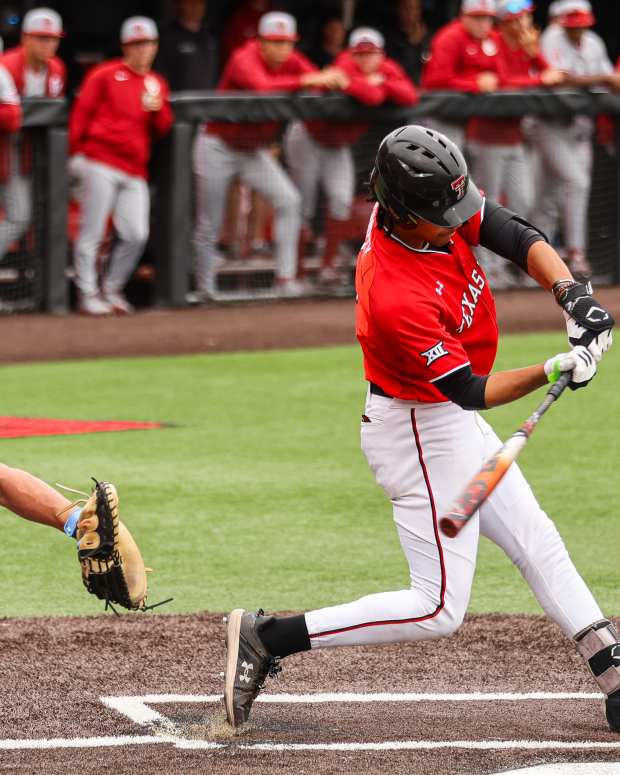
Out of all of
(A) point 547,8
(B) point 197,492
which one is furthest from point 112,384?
(A) point 547,8

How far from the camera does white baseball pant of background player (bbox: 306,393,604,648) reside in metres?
4.50

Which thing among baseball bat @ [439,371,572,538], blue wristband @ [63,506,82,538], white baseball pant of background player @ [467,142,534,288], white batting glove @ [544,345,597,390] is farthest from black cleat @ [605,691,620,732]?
white baseball pant of background player @ [467,142,534,288]

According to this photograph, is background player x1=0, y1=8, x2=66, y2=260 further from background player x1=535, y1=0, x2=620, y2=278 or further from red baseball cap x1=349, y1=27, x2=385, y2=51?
background player x1=535, y1=0, x2=620, y2=278

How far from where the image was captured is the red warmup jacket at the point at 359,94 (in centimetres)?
1248

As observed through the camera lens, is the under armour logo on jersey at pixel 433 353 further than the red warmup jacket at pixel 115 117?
No

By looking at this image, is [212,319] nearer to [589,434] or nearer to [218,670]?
[589,434]

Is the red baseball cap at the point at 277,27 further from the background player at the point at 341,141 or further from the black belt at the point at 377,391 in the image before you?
the black belt at the point at 377,391

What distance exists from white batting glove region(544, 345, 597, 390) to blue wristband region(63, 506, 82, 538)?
1.64m

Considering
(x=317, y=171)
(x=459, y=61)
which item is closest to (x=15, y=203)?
(x=317, y=171)

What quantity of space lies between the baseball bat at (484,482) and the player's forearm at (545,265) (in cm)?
43

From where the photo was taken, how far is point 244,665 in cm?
463

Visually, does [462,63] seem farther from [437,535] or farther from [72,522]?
[437,535]

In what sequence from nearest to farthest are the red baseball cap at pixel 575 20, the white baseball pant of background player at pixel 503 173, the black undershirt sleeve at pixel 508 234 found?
the black undershirt sleeve at pixel 508 234 < the white baseball pant of background player at pixel 503 173 < the red baseball cap at pixel 575 20

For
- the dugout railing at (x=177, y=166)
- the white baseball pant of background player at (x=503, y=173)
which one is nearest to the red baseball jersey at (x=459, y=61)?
the dugout railing at (x=177, y=166)
